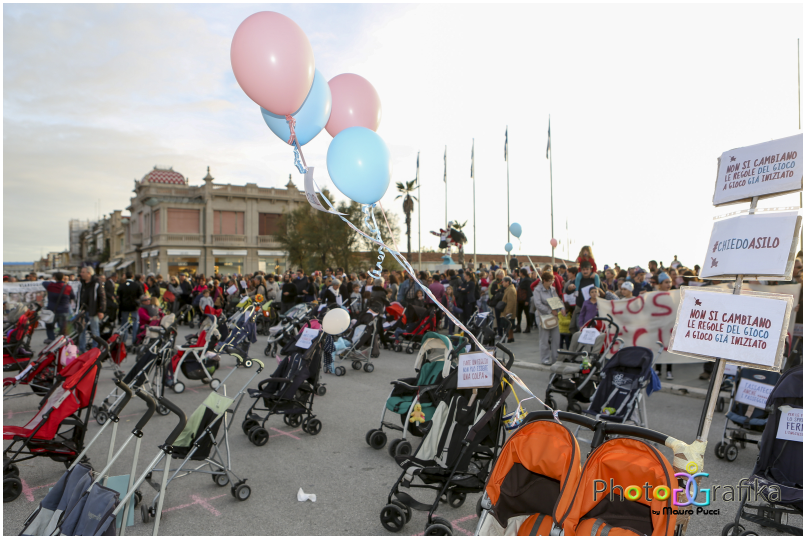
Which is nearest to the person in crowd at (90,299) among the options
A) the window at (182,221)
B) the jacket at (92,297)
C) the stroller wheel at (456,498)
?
the jacket at (92,297)

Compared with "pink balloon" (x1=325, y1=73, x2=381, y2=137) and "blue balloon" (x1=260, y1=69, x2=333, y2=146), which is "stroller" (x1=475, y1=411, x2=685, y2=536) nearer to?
"blue balloon" (x1=260, y1=69, x2=333, y2=146)

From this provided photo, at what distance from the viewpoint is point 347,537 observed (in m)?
3.32

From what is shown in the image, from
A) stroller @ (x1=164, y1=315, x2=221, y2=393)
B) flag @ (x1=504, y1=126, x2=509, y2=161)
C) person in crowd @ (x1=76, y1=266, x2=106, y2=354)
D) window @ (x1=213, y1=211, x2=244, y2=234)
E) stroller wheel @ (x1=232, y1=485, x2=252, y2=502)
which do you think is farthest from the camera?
window @ (x1=213, y1=211, x2=244, y2=234)

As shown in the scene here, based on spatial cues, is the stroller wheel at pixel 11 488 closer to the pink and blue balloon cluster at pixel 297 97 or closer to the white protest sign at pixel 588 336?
the pink and blue balloon cluster at pixel 297 97

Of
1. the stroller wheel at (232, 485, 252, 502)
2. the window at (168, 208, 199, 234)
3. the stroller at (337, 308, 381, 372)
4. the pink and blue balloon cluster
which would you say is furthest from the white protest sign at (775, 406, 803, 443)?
the window at (168, 208, 199, 234)

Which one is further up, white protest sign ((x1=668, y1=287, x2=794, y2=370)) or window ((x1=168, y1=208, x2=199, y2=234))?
window ((x1=168, y1=208, x2=199, y2=234))

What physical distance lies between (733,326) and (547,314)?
6706 millimetres

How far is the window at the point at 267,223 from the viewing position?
44625 millimetres

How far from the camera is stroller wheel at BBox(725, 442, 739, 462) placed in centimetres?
459

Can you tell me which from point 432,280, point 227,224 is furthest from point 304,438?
point 227,224

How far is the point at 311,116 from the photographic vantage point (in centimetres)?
459

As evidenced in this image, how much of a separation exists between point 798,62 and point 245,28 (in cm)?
1361

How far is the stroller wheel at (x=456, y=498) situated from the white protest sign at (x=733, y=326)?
1913 mm

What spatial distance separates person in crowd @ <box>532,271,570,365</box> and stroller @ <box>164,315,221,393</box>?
590cm
